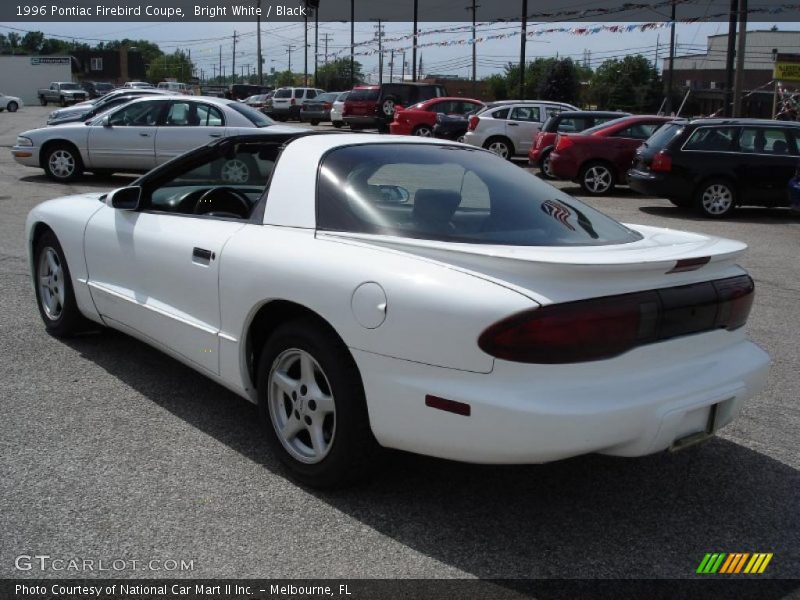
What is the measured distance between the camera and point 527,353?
2.97m

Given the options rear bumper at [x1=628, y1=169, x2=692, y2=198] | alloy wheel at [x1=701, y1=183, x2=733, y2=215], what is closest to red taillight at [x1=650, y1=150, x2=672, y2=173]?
rear bumper at [x1=628, y1=169, x2=692, y2=198]

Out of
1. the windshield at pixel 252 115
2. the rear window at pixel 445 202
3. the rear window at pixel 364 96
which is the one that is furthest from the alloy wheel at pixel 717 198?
the rear window at pixel 364 96

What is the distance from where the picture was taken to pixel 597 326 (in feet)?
9.96

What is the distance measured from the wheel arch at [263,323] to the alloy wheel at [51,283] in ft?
7.14

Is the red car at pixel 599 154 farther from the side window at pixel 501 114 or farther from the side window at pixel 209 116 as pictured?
the side window at pixel 209 116

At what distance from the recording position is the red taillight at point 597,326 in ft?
9.72

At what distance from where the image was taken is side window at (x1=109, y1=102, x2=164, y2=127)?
1502 centimetres

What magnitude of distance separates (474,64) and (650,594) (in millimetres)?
54488

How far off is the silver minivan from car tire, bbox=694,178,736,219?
759 centimetres

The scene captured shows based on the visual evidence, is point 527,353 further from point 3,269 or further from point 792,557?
point 3,269

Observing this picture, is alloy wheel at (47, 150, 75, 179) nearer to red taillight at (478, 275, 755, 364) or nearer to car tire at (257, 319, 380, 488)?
car tire at (257, 319, 380, 488)

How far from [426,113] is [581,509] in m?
22.2

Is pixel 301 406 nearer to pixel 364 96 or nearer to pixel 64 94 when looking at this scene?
pixel 364 96

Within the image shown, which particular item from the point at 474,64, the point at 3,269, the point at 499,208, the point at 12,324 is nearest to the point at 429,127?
the point at 3,269
